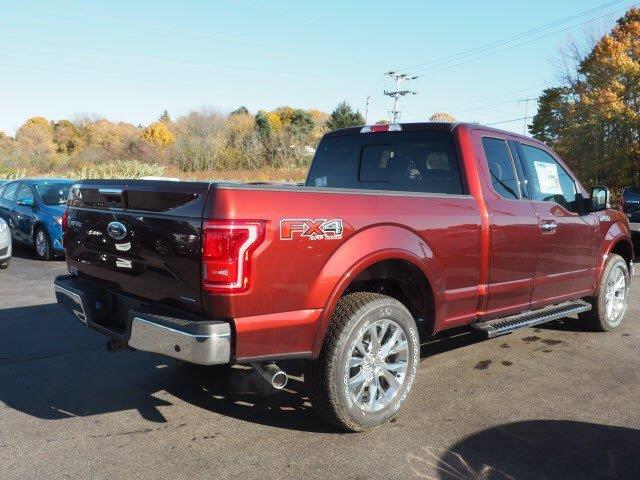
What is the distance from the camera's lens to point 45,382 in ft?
14.4

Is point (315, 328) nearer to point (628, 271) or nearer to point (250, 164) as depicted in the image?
point (628, 271)

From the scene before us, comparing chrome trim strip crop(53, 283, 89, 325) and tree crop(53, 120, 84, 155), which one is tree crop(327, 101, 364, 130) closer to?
tree crop(53, 120, 84, 155)

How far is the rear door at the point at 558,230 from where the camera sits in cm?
505

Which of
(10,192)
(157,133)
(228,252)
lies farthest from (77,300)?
(157,133)

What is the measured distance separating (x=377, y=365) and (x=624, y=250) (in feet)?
13.9

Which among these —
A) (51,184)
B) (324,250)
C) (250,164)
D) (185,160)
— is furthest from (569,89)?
(324,250)

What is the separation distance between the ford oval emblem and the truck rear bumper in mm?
379

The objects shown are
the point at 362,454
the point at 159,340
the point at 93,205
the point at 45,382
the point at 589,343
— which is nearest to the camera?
the point at 159,340

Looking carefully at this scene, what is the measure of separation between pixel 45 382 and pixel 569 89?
108ft

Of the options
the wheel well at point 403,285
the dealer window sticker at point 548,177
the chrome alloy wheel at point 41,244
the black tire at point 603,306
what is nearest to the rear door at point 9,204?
the chrome alloy wheel at point 41,244

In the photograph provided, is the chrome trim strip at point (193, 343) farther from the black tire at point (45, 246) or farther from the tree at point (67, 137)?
the tree at point (67, 137)

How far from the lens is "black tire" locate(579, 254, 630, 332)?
6055mm

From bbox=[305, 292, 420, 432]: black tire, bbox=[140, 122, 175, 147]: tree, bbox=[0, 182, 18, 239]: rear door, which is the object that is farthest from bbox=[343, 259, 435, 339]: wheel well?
bbox=[140, 122, 175, 147]: tree

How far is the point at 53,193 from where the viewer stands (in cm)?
1120
